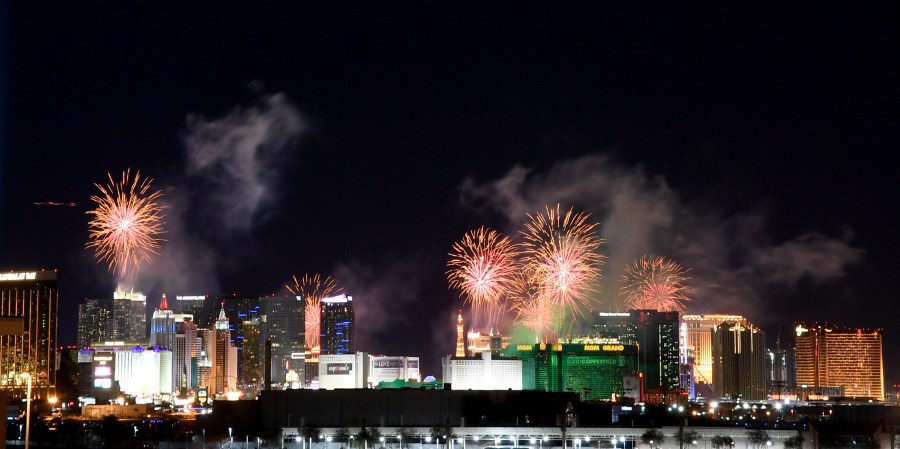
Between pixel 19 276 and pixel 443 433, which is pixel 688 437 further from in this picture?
pixel 19 276

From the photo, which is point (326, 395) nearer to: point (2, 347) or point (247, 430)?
point (247, 430)

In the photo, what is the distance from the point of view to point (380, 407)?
273 ft

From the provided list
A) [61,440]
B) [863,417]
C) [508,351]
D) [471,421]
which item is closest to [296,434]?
[471,421]

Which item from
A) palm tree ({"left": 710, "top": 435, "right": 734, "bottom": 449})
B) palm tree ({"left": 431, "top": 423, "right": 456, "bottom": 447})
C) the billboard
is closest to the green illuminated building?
the billboard

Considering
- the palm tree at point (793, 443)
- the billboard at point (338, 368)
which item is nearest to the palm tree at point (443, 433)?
the palm tree at point (793, 443)

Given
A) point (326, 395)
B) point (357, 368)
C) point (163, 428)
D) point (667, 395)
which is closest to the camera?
point (326, 395)

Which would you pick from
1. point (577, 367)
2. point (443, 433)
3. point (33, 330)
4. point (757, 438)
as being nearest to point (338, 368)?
point (577, 367)

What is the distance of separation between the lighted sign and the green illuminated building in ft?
247

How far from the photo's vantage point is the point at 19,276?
179 meters

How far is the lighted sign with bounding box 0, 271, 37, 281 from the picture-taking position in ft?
581

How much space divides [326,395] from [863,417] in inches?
2125

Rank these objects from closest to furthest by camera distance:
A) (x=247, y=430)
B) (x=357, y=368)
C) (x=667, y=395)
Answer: (x=247, y=430), (x=357, y=368), (x=667, y=395)

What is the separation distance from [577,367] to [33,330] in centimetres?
8611

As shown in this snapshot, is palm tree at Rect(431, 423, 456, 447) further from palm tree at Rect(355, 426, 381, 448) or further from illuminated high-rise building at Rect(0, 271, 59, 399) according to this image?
illuminated high-rise building at Rect(0, 271, 59, 399)
